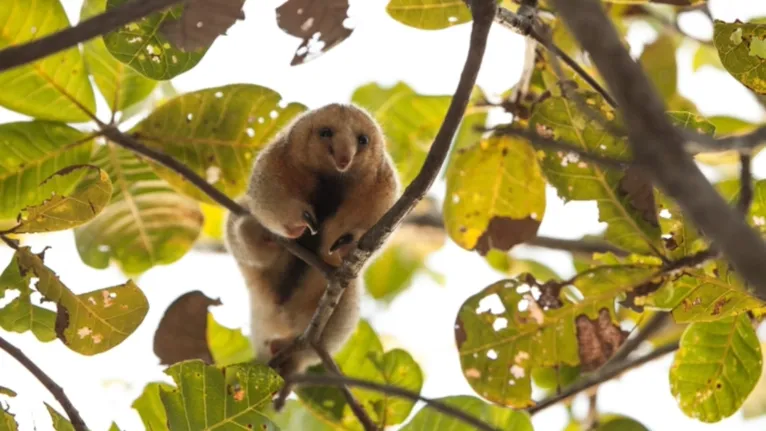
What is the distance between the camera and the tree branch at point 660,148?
1049 mm

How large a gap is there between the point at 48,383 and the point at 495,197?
6.45 feet

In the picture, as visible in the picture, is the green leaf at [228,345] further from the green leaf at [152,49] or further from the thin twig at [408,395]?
the green leaf at [152,49]

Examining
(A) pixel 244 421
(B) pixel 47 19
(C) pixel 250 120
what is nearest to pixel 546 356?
(A) pixel 244 421

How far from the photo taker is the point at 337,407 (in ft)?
12.5

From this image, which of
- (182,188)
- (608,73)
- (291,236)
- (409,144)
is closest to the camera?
(608,73)

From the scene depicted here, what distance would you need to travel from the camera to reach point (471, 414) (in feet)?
10.9

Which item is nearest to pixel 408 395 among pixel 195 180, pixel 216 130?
pixel 195 180

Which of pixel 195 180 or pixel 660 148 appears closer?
pixel 660 148

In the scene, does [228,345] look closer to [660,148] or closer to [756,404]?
[756,404]

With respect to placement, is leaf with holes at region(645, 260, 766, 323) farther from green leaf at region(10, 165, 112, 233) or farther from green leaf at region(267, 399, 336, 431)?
green leaf at region(10, 165, 112, 233)

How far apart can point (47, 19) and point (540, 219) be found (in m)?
2.05

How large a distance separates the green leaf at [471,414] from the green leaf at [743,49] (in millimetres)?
1436

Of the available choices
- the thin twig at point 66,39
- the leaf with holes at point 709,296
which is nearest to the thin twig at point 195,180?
the leaf with holes at point 709,296

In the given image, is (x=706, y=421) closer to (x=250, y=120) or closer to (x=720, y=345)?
(x=720, y=345)
